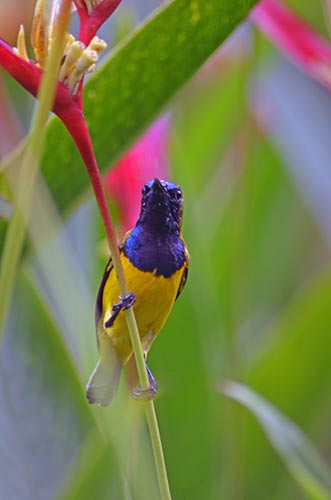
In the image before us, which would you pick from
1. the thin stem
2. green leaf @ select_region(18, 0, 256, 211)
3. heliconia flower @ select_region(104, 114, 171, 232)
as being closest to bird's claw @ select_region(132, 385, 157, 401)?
the thin stem

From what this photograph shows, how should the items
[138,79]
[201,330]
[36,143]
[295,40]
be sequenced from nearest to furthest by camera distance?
[36,143] → [138,79] → [295,40] → [201,330]

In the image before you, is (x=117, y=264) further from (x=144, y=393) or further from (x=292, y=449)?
(x=292, y=449)

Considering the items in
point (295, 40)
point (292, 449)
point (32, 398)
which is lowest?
point (32, 398)

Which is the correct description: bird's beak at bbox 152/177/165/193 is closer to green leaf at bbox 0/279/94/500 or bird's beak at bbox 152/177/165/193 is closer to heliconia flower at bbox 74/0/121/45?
heliconia flower at bbox 74/0/121/45

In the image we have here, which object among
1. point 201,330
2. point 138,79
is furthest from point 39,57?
point 201,330

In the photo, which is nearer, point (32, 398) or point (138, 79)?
point (138, 79)

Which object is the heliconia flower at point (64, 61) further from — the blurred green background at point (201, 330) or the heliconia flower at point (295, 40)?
the heliconia flower at point (295, 40)

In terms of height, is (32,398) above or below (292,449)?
below

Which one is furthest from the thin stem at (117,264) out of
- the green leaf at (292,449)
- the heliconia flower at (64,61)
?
the green leaf at (292,449)

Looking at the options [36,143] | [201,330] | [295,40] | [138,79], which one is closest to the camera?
[36,143]
